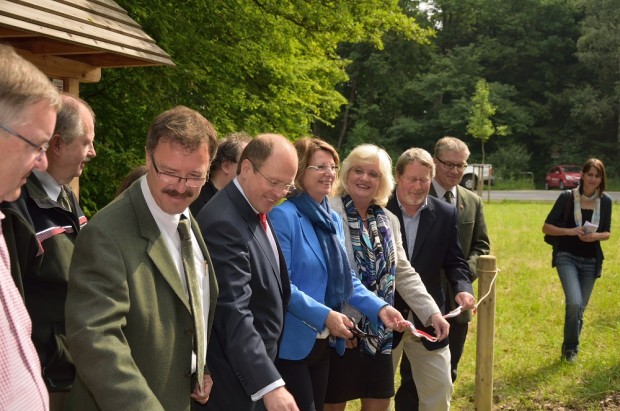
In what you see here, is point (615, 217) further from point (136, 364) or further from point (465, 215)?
point (136, 364)

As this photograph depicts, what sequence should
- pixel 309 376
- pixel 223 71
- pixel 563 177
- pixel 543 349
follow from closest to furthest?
pixel 309 376 < pixel 543 349 < pixel 223 71 < pixel 563 177

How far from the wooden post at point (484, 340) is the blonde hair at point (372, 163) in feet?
4.82

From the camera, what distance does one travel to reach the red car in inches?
1807

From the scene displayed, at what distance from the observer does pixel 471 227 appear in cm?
614

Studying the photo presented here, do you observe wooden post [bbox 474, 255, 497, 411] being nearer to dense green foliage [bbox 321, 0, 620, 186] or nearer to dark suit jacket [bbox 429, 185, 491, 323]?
dark suit jacket [bbox 429, 185, 491, 323]

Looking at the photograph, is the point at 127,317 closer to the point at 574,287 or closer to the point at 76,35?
the point at 76,35

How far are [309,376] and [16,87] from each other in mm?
2604

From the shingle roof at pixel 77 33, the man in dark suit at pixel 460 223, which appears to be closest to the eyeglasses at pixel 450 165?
the man in dark suit at pixel 460 223

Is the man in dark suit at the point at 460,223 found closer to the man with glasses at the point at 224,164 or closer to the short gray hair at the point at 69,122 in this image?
the man with glasses at the point at 224,164

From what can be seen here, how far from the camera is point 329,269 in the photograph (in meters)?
4.17

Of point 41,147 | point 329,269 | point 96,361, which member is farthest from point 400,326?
point 41,147

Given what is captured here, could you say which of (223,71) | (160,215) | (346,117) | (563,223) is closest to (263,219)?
(160,215)

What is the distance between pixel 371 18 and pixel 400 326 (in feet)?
31.6

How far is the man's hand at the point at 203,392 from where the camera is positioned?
2.92m
